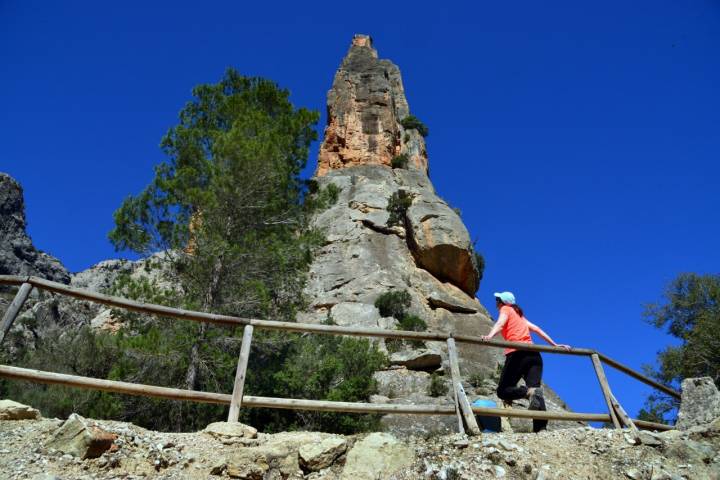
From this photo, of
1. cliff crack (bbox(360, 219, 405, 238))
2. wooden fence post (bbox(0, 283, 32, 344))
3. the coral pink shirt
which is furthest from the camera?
cliff crack (bbox(360, 219, 405, 238))

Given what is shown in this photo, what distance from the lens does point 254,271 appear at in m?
12.3

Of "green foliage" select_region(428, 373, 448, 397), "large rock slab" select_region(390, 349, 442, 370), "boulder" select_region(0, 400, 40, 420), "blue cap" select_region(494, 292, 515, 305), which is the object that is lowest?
"boulder" select_region(0, 400, 40, 420)

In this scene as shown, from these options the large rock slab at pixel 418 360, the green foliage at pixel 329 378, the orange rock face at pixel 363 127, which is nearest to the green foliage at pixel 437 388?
the large rock slab at pixel 418 360

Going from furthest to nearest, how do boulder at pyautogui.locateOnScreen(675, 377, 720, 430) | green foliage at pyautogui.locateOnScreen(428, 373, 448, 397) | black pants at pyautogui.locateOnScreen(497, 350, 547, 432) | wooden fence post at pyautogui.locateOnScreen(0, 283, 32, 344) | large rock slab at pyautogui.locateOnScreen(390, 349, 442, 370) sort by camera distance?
large rock slab at pyautogui.locateOnScreen(390, 349, 442, 370) < green foliage at pyautogui.locateOnScreen(428, 373, 448, 397) < boulder at pyautogui.locateOnScreen(675, 377, 720, 430) < black pants at pyautogui.locateOnScreen(497, 350, 547, 432) < wooden fence post at pyautogui.locateOnScreen(0, 283, 32, 344)

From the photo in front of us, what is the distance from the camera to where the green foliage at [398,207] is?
1346 inches

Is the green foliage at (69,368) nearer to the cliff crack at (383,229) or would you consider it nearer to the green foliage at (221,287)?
the green foliage at (221,287)

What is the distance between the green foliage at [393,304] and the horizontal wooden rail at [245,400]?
20.5 m

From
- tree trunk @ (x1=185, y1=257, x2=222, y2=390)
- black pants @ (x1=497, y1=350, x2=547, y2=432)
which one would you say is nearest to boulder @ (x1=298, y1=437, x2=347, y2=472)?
black pants @ (x1=497, y1=350, x2=547, y2=432)

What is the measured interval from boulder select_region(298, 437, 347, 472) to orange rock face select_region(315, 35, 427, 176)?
39.4 m

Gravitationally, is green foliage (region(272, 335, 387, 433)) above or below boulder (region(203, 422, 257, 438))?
above

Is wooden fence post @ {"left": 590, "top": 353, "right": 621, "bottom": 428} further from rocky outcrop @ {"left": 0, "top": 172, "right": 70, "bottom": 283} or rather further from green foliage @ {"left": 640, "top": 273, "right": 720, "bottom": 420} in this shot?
rocky outcrop @ {"left": 0, "top": 172, "right": 70, "bottom": 283}

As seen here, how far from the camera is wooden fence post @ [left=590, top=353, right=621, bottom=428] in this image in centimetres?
574

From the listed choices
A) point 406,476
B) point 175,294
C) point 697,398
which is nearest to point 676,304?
point 697,398

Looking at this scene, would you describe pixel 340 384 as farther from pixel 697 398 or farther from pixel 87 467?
pixel 87 467
